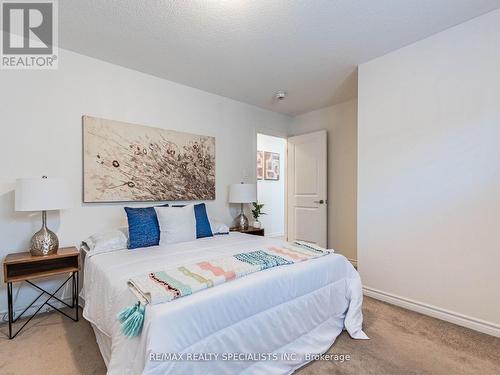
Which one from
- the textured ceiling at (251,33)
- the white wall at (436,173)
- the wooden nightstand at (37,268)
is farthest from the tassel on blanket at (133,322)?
the white wall at (436,173)

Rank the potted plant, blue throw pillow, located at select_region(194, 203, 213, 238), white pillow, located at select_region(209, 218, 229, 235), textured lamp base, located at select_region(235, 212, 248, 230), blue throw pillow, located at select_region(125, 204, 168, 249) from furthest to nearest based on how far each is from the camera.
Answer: the potted plant, textured lamp base, located at select_region(235, 212, 248, 230), white pillow, located at select_region(209, 218, 229, 235), blue throw pillow, located at select_region(194, 203, 213, 238), blue throw pillow, located at select_region(125, 204, 168, 249)

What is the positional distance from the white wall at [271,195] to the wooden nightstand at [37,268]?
154 inches

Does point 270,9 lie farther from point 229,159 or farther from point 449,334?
point 449,334

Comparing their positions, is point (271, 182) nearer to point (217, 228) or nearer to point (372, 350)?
point (217, 228)

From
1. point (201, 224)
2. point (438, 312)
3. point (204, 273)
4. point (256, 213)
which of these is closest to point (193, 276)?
point (204, 273)

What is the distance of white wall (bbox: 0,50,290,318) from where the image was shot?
227 cm

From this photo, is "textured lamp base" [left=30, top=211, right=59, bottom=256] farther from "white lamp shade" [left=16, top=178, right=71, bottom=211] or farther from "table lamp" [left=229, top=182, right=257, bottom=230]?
"table lamp" [left=229, top=182, right=257, bottom=230]

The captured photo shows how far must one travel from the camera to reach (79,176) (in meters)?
2.60

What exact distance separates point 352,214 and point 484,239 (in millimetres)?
1860

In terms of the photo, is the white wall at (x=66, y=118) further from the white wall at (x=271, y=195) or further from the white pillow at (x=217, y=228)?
the white wall at (x=271, y=195)

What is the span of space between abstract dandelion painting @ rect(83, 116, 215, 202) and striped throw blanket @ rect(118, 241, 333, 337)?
1.49 m

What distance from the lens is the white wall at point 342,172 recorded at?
3896 millimetres

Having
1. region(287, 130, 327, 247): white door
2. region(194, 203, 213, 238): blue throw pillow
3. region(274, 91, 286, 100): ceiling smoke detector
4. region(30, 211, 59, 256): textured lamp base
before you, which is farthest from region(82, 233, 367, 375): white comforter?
region(274, 91, 286, 100): ceiling smoke detector

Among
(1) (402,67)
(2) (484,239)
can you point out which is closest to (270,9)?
(1) (402,67)
